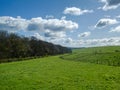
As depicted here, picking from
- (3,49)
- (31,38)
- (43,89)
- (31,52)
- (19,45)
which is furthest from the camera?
(31,38)

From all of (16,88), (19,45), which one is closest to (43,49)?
(19,45)

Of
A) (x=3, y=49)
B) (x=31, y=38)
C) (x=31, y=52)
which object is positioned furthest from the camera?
(x=31, y=38)

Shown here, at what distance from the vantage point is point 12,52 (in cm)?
13088

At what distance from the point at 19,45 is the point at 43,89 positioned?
109 m

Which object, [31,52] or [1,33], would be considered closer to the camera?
[1,33]

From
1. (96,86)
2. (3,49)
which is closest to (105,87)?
(96,86)

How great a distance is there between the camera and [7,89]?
26.2 meters

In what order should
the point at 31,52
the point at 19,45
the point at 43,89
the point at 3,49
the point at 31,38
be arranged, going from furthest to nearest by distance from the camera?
the point at 31,38, the point at 31,52, the point at 19,45, the point at 3,49, the point at 43,89

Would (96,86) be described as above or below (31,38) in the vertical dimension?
below

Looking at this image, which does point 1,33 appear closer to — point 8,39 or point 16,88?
point 8,39

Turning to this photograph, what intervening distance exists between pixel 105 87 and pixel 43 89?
6.80 meters

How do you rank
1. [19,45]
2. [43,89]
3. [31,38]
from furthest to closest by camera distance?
[31,38]
[19,45]
[43,89]

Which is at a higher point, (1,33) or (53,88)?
(1,33)

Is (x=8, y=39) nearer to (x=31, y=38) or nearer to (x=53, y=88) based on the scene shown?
(x=31, y=38)
